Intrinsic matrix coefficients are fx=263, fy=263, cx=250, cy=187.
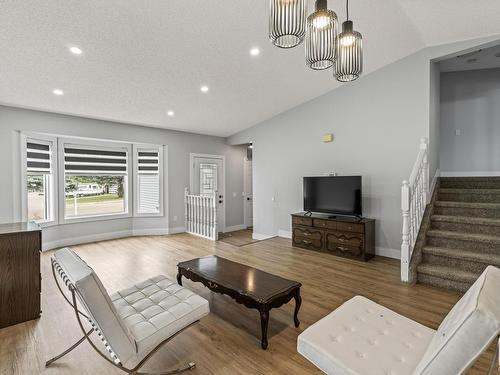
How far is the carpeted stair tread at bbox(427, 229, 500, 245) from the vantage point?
10.8ft

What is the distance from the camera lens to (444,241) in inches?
143

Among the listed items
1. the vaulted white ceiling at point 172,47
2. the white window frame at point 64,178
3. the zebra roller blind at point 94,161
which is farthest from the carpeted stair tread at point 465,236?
the zebra roller blind at point 94,161

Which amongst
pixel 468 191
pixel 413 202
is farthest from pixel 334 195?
pixel 468 191

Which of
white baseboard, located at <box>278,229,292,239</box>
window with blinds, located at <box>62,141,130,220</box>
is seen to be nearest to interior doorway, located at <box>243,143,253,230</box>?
white baseboard, located at <box>278,229,292,239</box>

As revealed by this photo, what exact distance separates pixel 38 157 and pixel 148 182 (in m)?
2.24

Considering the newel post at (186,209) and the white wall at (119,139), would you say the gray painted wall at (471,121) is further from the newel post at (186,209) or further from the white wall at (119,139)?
the newel post at (186,209)

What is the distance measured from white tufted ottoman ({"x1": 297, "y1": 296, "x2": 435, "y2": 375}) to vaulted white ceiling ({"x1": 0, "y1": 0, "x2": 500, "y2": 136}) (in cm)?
320

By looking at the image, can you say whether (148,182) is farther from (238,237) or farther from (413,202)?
(413,202)

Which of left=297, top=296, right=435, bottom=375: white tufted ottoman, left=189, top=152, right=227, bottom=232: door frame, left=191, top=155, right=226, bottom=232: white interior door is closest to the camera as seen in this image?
left=297, top=296, right=435, bottom=375: white tufted ottoman

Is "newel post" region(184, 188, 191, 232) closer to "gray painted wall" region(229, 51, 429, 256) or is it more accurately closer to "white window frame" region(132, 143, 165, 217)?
"white window frame" region(132, 143, 165, 217)

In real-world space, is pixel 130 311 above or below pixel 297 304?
above

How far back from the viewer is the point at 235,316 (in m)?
2.66

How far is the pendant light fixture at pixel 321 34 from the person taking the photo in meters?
1.69

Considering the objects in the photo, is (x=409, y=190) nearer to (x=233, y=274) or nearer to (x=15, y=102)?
(x=233, y=274)
